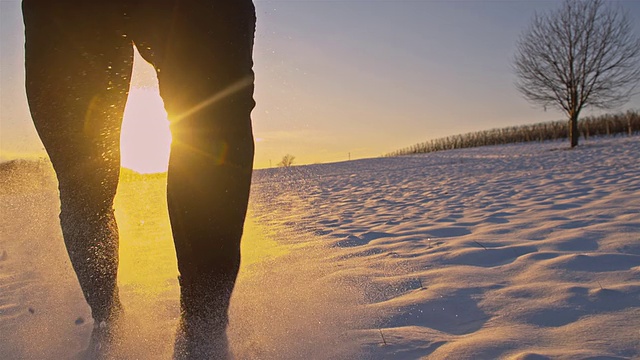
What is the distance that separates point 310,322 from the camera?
4.49 ft

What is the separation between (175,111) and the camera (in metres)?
1.11

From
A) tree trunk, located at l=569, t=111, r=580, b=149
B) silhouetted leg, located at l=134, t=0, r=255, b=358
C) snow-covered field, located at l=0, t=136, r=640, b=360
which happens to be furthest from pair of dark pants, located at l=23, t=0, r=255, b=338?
tree trunk, located at l=569, t=111, r=580, b=149

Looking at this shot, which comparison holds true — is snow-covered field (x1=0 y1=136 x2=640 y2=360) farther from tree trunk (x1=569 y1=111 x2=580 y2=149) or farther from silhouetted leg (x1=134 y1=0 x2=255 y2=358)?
tree trunk (x1=569 y1=111 x2=580 y2=149)

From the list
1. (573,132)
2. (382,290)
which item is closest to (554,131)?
(573,132)

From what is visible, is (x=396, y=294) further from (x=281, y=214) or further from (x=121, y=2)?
(x=281, y=214)

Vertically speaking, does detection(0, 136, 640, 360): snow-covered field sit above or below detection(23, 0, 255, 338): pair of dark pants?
below

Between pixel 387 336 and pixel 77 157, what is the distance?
3.33ft

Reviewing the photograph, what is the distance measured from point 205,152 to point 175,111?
0.14m

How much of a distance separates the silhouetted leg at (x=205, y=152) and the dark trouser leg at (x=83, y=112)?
0.29 metres

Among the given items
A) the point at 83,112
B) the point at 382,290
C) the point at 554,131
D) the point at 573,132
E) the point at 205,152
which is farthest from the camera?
the point at 554,131

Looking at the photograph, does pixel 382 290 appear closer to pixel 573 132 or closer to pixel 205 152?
pixel 205 152

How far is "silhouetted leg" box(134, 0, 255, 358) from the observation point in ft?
3.52

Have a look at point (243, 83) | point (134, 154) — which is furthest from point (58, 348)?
point (243, 83)

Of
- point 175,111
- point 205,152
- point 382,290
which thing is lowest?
point 382,290
